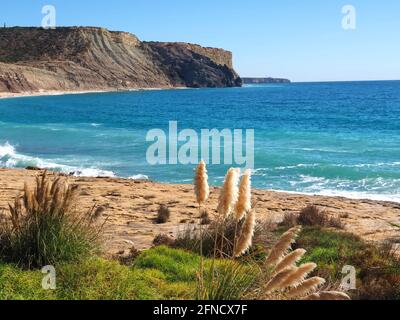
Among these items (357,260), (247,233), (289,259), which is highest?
(247,233)

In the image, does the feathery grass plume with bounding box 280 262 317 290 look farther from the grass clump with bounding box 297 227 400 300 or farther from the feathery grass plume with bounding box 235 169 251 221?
the grass clump with bounding box 297 227 400 300

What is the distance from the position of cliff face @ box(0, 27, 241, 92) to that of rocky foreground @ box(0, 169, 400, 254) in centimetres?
8380

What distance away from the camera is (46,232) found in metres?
6.05

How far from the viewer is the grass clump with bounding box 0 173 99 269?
6.00 m

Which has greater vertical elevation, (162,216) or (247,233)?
(247,233)

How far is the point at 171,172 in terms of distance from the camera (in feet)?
78.5

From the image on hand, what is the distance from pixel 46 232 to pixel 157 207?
759 centimetres

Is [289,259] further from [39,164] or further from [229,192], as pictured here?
[39,164]

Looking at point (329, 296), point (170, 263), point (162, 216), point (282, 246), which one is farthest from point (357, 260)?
point (162, 216)

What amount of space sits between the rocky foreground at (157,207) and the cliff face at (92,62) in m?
83.8

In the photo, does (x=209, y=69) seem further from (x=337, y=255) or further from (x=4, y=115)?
(x=337, y=255)

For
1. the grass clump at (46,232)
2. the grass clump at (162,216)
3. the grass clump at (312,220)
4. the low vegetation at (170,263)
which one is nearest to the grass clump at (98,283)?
the low vegetation at (170,263)
